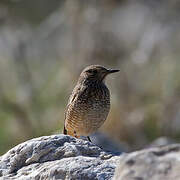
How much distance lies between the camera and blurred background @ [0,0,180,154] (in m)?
14.0

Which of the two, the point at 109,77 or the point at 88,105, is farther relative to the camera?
the point at 109,77

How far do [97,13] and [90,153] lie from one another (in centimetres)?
1112

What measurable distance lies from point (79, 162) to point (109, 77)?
11.1 m

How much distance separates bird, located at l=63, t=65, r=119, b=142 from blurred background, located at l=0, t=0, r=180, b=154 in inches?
241

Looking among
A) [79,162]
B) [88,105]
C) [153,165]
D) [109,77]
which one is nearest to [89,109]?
[88,105]

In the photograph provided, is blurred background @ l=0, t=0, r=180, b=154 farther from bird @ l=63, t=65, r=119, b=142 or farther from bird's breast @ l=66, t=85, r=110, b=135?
bird's breast @ l=66, t=85, r=110, b=135

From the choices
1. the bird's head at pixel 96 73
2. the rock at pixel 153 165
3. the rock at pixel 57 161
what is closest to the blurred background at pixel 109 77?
the bird's head at pixel 96 73

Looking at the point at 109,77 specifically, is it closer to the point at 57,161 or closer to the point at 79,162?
the point at 57,161

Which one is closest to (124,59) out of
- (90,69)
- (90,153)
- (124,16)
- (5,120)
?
(5,120)

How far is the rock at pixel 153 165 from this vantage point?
3.27 metres

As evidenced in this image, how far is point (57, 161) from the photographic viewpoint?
4434mm

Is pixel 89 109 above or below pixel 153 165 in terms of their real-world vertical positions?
above

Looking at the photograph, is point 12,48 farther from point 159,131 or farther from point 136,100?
point 159,131

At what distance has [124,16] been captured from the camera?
72.3ft
